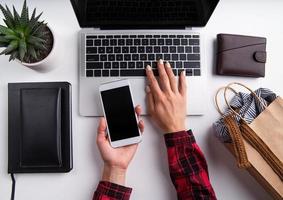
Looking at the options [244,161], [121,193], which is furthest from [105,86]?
[244,161]

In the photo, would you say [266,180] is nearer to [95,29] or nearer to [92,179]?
[92,179]


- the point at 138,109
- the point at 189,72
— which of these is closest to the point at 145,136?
the point at 138,109

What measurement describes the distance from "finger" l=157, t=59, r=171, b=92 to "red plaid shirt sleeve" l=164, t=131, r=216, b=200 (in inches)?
4.3

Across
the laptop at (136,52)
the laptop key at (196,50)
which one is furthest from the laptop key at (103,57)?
the laptop key at (196,50)

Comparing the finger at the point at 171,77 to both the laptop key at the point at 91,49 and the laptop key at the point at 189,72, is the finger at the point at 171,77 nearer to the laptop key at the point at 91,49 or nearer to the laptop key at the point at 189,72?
the laptop key at the point at 189,72

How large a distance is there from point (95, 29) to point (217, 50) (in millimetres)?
295

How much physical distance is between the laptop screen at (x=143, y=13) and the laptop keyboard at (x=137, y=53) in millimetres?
30

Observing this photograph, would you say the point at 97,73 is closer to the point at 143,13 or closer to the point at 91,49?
the point at 91,49

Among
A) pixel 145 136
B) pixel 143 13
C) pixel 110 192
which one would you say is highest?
pixel 143 13

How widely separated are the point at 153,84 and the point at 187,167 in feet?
0.67

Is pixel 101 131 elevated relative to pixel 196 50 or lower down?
lower down

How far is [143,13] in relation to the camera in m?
0.68

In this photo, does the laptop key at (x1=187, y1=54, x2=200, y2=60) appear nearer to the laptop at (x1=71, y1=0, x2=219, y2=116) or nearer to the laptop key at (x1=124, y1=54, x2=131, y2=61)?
the laptop at (x1=71, y1=0, x2=219, y2=116)

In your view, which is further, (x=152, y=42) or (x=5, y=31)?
(x=152, y=42)
